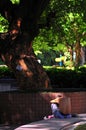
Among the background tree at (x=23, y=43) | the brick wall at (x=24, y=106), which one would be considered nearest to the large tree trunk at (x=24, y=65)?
the background tree at (x=23, y=43)

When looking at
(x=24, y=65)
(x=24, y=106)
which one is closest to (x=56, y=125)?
(x=24, y=106)

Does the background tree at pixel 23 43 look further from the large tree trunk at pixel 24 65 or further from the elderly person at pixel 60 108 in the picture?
the elderly person at pixel 60 108

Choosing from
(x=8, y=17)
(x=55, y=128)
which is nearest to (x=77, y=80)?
(x=8, y=17)

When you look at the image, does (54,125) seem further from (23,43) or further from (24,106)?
(23,43)

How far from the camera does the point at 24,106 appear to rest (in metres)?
13.8

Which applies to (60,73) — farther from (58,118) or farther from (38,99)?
(58,118)

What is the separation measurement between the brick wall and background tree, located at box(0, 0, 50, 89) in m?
1.61

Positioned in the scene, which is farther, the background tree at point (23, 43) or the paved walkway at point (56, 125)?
the background tree at point (23, 43)

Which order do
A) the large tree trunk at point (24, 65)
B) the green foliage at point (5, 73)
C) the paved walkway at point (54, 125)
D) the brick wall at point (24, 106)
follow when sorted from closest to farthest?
the paved walkway at point (54, 125), the brick wall at point (24, 106), the large tree trunk at point (24, 65), the green foliage at point (5, 73)

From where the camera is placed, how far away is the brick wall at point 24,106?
13773mm

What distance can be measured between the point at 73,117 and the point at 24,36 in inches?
188

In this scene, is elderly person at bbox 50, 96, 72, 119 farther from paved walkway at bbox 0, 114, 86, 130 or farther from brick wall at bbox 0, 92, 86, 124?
brick wall at bbox 0, 92, 86, 124

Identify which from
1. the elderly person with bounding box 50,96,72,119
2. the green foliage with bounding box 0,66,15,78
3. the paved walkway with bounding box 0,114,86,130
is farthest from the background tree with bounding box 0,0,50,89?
the green foliage with bounding box 0,66,15,78

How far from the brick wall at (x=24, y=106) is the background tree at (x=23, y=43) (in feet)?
5.27
